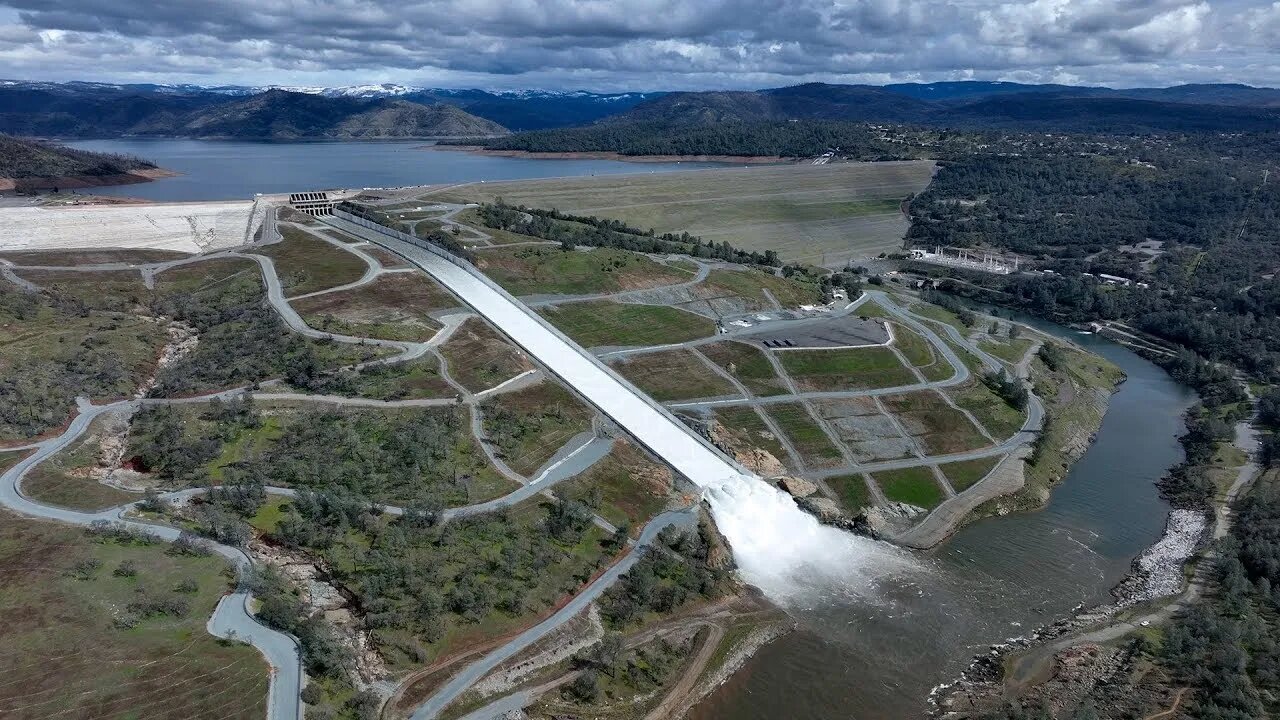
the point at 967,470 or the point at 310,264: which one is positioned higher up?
the point at 310,264

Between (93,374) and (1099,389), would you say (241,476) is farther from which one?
(1099,389)

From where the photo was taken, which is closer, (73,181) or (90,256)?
(90,256)

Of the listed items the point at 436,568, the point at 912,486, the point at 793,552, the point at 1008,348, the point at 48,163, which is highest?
the point at 48,163

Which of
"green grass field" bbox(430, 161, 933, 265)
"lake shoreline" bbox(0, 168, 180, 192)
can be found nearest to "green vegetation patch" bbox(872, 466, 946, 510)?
"green grass field" bbox(430, 161, 933, 265)

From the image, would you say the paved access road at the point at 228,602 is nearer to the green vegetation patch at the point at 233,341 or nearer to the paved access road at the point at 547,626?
the paved access road at the point at 547,626

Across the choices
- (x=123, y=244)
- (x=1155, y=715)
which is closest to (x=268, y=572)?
(x=1155, y=715)

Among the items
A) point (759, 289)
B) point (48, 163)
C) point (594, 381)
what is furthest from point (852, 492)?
point (48, 163)

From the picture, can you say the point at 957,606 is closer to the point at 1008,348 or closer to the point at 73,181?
the point at 1008,348
